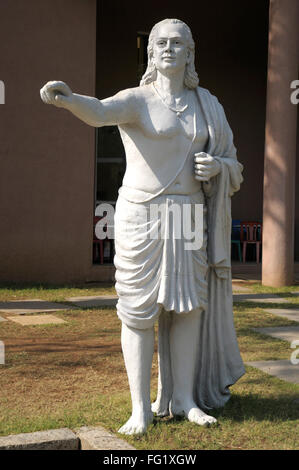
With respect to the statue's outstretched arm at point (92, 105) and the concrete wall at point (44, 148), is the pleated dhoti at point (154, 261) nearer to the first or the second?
the statue's outstretched arm at point (92, 105)

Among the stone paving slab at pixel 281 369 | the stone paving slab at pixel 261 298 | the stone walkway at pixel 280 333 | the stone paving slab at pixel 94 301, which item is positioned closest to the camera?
the stone paving slab at pixel 281 369

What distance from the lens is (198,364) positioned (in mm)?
4188

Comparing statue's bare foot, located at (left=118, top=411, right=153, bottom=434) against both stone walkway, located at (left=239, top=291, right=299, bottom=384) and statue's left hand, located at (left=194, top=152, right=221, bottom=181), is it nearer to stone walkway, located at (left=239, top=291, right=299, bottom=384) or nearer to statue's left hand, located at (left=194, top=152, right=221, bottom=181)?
statue's left hand, located at (left=194, top=152, right=221, bottom=181)

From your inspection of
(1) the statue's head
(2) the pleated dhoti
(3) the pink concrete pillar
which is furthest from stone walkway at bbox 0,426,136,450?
(3) the pink concrete pillar

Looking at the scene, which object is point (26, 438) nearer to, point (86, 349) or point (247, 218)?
point (86, 349)

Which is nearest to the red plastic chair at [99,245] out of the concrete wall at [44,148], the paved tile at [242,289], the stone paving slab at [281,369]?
the concrete wall at [44,148]

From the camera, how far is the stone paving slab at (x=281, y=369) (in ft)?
16.7

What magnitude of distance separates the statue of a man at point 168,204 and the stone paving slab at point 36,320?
10.1 ft

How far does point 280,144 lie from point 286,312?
2.86 metres

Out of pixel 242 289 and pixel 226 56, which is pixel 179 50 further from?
pixel 226 56

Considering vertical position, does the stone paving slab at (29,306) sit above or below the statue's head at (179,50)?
below

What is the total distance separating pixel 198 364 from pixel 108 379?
106cm

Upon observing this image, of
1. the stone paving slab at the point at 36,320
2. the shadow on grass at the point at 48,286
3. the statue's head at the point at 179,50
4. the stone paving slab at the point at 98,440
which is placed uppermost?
the statue's head at the point at 179,50
